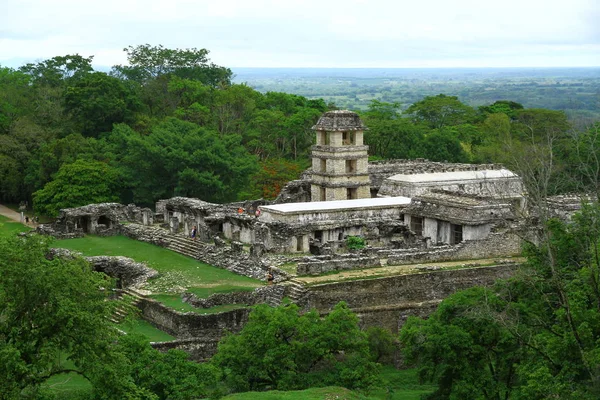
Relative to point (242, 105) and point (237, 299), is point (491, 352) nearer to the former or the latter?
point (237, 299)

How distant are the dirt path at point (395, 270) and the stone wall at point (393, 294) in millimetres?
569

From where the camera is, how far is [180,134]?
197 ft

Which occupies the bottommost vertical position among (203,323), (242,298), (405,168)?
(203,323)

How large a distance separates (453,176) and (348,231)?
1033 centimetres

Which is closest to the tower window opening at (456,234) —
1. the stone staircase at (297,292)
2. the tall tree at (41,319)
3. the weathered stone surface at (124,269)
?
the stone staircase at (297,292)

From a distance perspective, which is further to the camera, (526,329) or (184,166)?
(184,166)

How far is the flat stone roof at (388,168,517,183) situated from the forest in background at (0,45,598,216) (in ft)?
8.27

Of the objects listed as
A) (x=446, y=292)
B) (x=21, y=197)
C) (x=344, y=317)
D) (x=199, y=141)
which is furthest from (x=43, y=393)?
(x=21, y=197)

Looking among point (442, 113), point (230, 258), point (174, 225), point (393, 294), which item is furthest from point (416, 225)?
point (442, 113)

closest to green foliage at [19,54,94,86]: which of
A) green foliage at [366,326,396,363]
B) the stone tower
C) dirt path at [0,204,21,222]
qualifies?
dirt path at [0,204,21,222]

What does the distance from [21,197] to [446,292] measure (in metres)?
37.3

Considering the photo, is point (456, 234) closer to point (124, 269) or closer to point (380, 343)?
point (380, 343)

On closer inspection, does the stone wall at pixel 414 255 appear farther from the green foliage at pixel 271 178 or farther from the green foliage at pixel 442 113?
the green foliage at pixel 442 113

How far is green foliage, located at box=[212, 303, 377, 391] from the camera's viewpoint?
30375mm
